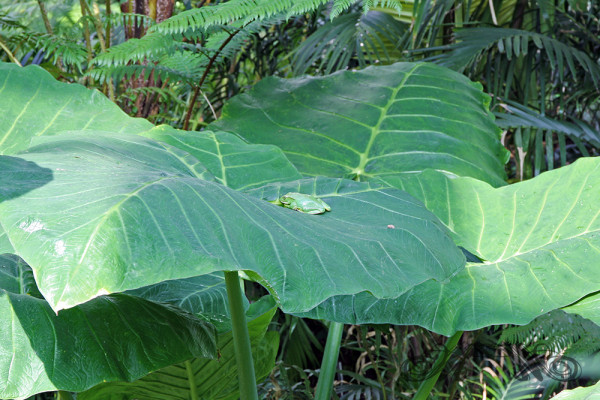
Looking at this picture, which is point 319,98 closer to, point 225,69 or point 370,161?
point 370,161

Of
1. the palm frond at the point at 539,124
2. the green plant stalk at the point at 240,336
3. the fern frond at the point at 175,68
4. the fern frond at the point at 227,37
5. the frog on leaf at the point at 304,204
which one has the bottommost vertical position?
the green plant stalk at the point at 240,336

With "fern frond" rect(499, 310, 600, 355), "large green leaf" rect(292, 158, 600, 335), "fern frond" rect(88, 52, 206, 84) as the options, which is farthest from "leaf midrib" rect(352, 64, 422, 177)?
"fern frond" rect(499, 310, 600, 355)

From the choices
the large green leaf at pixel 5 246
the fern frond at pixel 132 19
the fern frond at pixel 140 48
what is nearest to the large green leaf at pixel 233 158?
the fern frond at pixel 140 48

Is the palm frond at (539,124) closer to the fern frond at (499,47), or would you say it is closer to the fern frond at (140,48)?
the fern frond at (499,47)

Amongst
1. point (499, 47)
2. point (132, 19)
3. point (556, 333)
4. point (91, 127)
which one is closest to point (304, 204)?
point (91, 127)

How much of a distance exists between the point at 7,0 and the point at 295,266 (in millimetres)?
5024

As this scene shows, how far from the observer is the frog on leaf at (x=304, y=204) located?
857 mm

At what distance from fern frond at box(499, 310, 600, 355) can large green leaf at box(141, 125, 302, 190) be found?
825 mm

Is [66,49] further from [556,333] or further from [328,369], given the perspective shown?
[556,333]

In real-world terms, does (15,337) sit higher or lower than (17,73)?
lower

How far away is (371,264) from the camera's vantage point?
27.7 inches

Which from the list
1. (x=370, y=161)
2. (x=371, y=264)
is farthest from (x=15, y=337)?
(x=370, y=161)

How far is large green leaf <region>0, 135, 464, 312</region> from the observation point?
540mm

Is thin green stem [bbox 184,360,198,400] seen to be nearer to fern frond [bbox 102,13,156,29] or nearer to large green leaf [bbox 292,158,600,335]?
large green leaf [bbox 292,158,600,335]
